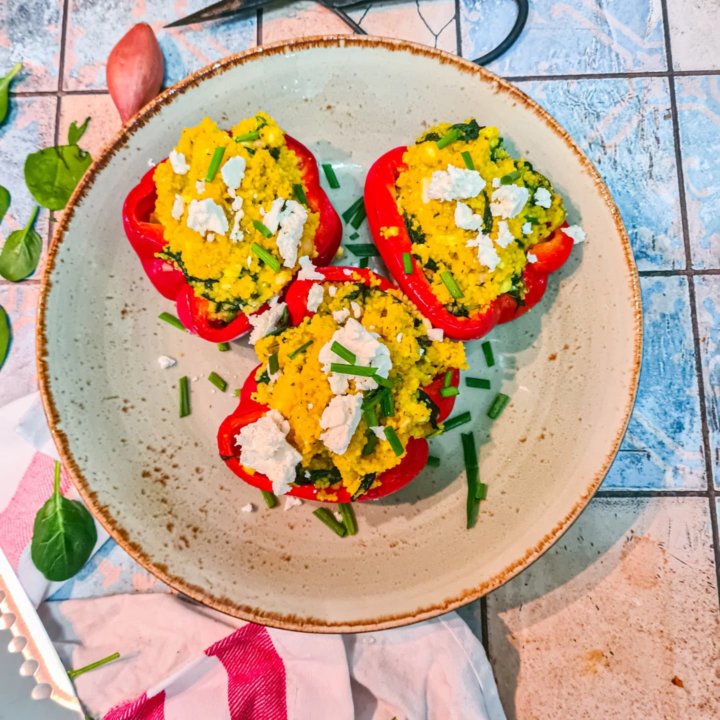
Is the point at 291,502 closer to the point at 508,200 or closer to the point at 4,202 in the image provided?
the point at 508,200

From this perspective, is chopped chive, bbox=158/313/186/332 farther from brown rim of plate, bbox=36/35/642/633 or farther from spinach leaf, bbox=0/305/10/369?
spinach leaf, bbox=0/305/10/369

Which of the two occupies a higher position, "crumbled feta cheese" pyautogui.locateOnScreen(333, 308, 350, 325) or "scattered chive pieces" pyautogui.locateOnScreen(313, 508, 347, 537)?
"crumbled feta cheese" pyautogui.locateOnScreen(333, 308, 350, 325)

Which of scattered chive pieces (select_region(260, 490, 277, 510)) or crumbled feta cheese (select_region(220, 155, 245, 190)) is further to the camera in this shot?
scattered chive pieces (select_region(260, 490, 277, 510))

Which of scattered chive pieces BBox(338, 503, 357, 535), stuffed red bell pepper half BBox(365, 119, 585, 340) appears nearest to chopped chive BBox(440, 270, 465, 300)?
stuffed red bell pepper half BBox(365, 119, 585, 340)

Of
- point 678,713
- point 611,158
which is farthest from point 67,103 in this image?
point 678,713

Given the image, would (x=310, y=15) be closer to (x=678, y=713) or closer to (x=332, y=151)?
(x=332, y=151)
